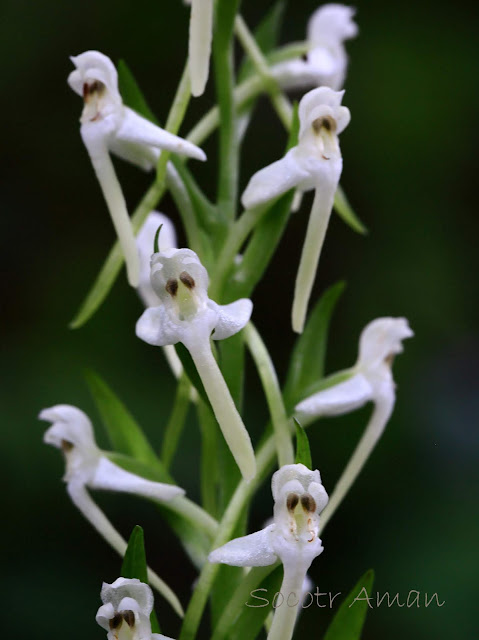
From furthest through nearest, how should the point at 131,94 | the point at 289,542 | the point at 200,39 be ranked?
1. the point at 131,94
2. the point at 200,39
3. the point at 289,542

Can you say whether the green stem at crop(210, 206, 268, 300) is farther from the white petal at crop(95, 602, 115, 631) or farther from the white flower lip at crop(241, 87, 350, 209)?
the white petal at crop(95, 602, 115, 631)

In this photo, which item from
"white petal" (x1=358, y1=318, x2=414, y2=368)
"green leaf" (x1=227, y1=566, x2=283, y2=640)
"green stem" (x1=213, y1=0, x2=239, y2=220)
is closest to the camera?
"green leaf" (x1=227, y1=566, x2=283, y2=640)

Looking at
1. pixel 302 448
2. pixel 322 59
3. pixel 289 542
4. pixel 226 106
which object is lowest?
pixel 289 542

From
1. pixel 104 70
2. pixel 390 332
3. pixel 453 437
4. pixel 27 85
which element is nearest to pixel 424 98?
pixel 453 437

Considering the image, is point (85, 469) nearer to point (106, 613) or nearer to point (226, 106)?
point (106, 613)

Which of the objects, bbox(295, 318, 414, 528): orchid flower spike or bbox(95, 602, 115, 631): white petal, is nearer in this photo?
bbox(95, 602, 115, 631): white petal

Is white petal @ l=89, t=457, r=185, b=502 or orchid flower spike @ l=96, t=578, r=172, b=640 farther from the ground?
white petal @ l=89, t=457, r=185, b=502

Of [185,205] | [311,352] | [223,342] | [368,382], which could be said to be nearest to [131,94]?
[185,205]

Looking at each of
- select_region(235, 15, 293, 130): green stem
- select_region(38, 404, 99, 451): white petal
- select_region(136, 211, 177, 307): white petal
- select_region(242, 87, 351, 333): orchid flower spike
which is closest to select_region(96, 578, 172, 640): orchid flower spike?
select_region(38, 404, 99, 451): white petal
